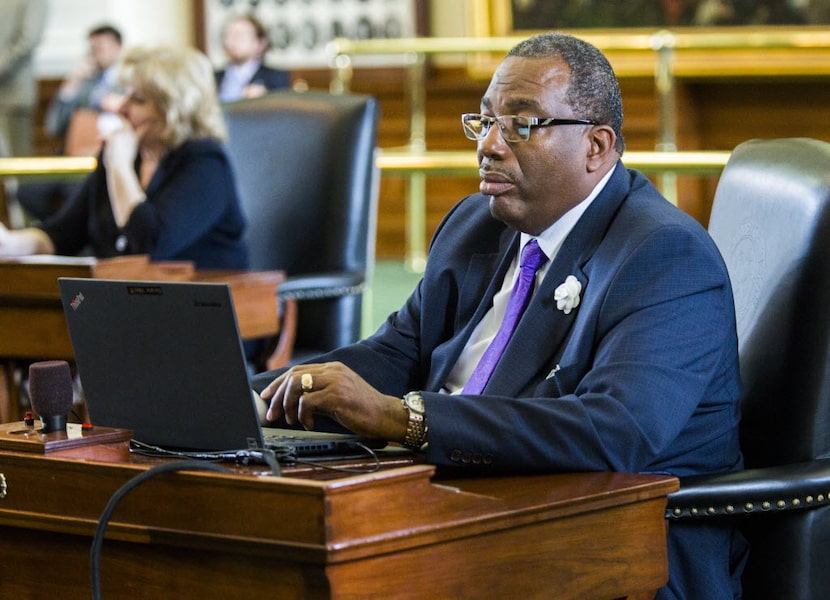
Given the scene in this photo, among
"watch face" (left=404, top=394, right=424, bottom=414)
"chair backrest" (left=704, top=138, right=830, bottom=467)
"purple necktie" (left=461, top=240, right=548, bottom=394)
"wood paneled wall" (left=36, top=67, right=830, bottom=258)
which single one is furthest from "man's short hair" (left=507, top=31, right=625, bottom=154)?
"wood paneled wall" (left=36, top=67, right=830, bottom=258)

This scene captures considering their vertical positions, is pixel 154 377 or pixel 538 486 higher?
pixel 154 377

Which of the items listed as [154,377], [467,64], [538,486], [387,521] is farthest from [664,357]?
[467,64]

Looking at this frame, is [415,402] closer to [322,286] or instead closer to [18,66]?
[322,286]

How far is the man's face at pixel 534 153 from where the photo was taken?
254 cm

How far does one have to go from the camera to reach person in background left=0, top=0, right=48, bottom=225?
9344 millimetres

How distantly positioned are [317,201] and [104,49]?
5437mm

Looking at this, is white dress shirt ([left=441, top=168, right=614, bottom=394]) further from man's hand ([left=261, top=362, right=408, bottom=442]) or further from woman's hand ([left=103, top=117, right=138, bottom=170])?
woman's hand ([left=103, top=117, right=138, bottom=170])

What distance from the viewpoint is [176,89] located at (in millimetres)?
5016

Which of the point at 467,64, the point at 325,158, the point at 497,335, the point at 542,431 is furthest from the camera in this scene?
the point at 467,64

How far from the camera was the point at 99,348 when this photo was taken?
2217 millimetres

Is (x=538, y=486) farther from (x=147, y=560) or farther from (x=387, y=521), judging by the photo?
(x=147, y=560)

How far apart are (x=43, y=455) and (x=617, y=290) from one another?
92cm

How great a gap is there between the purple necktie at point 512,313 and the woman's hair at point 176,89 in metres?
2.55

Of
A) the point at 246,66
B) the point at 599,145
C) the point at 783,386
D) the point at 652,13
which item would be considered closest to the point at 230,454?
the point at 599,145
